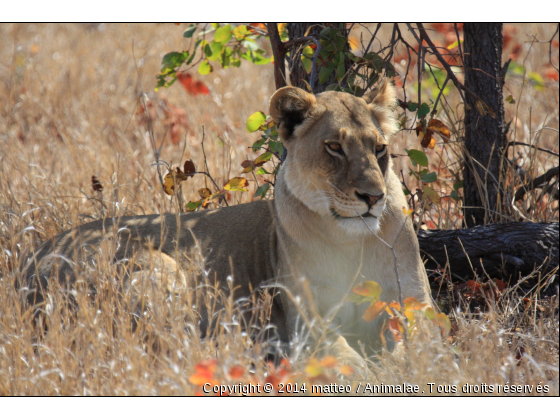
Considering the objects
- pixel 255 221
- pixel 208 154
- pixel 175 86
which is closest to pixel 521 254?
pixel 255 221

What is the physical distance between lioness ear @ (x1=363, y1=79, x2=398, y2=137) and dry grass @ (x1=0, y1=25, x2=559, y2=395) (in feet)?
3.92

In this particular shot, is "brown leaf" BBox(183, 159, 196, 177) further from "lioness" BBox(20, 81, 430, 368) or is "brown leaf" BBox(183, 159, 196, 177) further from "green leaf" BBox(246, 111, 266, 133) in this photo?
"lioness" BBox(20, 81, 430, 368)

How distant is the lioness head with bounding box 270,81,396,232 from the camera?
3.28 metres

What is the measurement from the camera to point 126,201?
5566 mm

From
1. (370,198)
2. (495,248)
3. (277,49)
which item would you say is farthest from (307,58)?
(495,248)

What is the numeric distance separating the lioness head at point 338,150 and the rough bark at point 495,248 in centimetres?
106

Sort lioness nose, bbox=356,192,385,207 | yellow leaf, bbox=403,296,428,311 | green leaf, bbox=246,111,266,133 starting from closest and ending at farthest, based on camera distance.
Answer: yellow leaf, bbox=403,296,428,311
lioness nose, bbox=356,192,385,207
green leaf, bbox=246,111,266,133

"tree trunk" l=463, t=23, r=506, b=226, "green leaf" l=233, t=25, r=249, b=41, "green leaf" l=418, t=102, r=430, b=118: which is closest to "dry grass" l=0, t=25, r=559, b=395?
"tree trunk" l=463, t=23, r=506, b=226

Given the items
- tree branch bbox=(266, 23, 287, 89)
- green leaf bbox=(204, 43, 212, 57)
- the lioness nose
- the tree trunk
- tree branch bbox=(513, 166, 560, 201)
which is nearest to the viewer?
the lioness nose

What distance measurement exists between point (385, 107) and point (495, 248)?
4.27ft

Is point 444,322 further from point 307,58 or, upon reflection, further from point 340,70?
point 307,58

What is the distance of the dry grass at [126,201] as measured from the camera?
2.79 metres

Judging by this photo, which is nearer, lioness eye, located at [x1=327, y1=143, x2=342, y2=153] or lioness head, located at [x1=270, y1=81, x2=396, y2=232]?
lioness head, located at [x1=270, y1=81, x2=396, y2=232]

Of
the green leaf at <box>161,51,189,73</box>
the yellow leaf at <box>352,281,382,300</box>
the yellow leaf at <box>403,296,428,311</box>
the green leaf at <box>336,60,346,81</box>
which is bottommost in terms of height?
the yellow leaf at <box>403,296,428,311</box>
